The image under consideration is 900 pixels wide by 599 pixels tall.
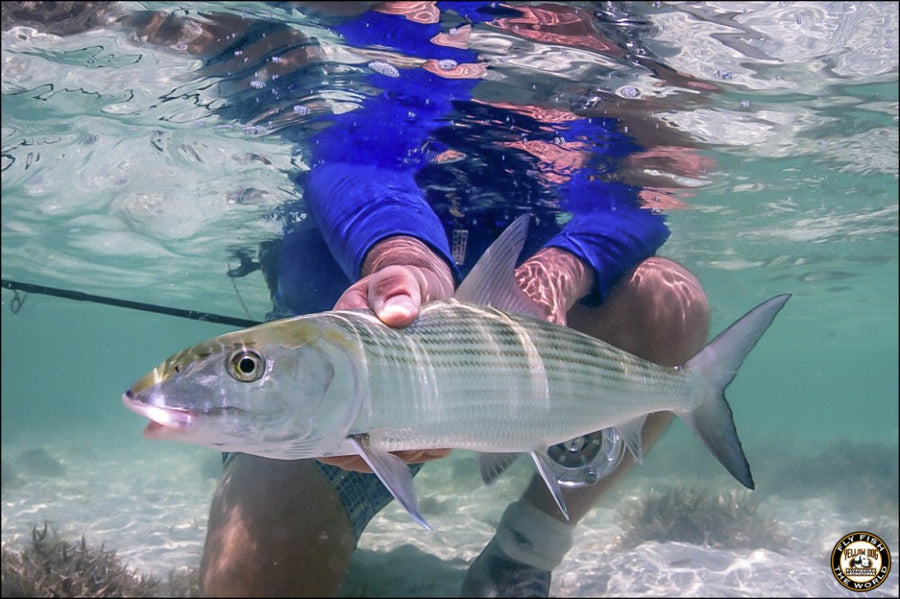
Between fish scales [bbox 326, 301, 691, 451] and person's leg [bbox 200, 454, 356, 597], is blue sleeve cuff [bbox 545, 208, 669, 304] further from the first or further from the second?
person's leg [bbox 200, 454, 356, 597]

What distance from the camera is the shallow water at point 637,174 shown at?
6656 mm

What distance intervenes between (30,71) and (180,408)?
340 inches

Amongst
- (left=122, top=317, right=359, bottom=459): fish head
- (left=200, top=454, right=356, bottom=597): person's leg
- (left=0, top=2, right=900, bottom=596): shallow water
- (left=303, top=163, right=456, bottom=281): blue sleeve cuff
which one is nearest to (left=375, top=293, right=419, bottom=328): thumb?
(left=122, top=317, right=359, bottom=459): fish head

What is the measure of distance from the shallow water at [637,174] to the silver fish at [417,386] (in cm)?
471

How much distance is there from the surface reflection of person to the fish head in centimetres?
36

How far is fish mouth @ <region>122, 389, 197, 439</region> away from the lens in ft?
4.88

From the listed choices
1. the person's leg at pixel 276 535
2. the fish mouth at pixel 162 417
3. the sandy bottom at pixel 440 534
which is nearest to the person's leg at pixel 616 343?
the person's leg at pixel 276 535

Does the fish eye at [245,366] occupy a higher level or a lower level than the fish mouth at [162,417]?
higher

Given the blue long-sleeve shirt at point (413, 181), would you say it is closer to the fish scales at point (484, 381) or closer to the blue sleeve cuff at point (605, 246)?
the blue sleeve cuff at point (605, 246)

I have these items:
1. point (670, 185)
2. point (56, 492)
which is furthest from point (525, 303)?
point (56, 492)

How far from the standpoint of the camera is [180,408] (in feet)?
4.94

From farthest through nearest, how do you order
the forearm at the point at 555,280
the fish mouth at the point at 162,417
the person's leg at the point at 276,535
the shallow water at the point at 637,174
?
the shallow water at the point at 637,174, the person's leg at the point at 276,535, the forearm at the point at 555,280, the fish mouth at the point at 162,417

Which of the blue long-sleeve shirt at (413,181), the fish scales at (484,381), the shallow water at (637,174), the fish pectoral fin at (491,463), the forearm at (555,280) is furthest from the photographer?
the shallow water at (637,174)

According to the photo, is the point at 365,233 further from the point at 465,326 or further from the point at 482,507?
the point at 482,507
